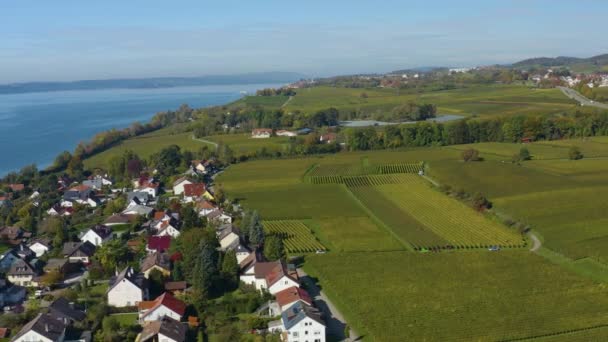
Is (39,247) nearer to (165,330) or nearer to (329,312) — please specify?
(165,330)

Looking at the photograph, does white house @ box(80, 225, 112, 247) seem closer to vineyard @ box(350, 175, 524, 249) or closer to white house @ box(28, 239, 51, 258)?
white house @ box(28, 239, 51, 258)

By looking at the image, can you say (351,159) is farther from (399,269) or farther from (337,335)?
(337,335)

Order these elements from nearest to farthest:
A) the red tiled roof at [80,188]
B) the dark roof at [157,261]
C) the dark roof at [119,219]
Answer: the dark roof at [157,261]
the dark roof at [119,219]
the red tiled roof at [80,188]

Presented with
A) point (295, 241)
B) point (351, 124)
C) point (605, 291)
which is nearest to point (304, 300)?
point (295, 241)

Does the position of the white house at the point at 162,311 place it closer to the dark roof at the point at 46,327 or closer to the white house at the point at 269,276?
the dark roof at the point at 46,327

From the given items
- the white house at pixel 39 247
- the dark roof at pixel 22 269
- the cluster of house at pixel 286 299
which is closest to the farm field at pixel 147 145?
the white house at pixel 39 247
